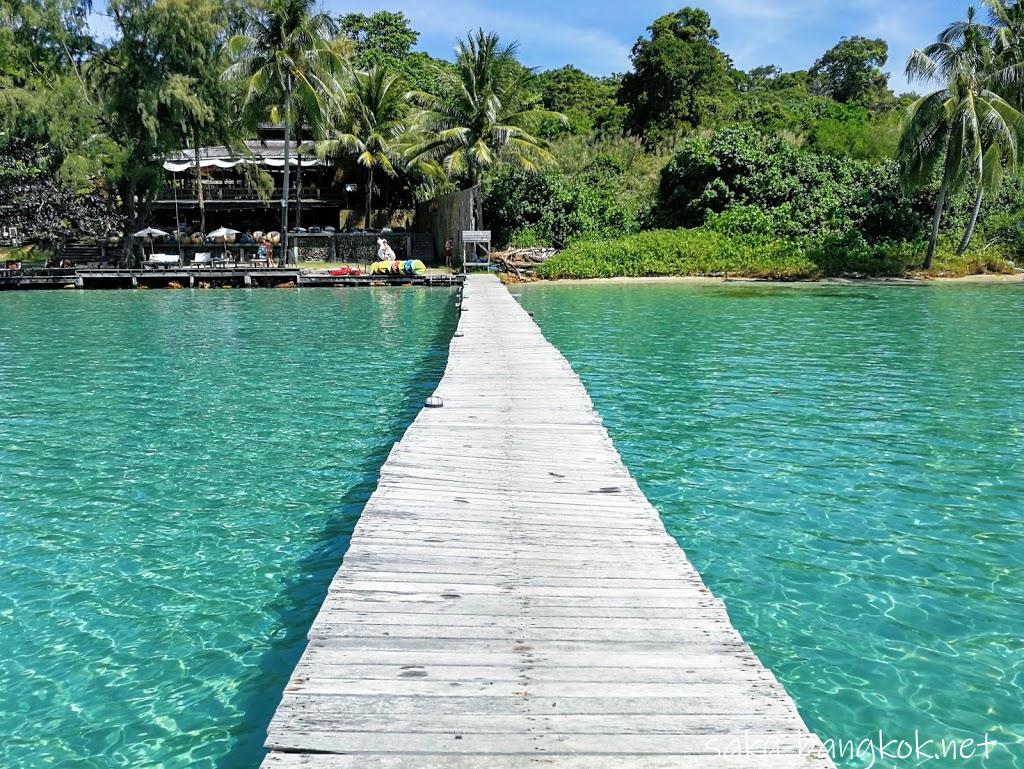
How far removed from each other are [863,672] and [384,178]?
42.1m

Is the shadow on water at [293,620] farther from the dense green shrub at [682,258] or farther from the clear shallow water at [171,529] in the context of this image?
the dense green shrub at [682,258]

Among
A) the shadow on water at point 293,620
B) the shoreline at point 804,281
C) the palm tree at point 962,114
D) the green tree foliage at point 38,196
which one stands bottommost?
the shadow on water at point 293,620

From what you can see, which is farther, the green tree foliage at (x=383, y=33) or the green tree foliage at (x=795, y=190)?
the green tree foliage at (x=383, y=33)

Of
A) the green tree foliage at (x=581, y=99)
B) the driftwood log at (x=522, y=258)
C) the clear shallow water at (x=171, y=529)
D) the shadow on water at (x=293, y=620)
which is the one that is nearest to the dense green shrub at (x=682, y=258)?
the driftwood log at (x=522, y=258)

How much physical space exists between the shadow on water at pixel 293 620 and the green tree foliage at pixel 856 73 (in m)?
62.0

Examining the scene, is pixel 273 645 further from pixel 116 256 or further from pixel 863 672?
pixel 116 256

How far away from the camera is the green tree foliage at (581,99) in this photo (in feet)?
168

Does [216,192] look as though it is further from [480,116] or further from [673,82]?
[673,82]

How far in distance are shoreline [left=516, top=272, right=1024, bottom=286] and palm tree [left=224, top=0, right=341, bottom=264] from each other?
39.4 feet

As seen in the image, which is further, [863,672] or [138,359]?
[138,359]

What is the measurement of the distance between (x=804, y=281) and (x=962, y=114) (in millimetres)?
8050

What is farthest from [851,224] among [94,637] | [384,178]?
[94,637]

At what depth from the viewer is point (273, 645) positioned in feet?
16.0

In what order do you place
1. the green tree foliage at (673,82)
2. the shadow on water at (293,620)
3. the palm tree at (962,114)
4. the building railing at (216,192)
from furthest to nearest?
the green tree foliage at (673,82) → the building railing at (216,192) → the palm tree at (962,114) → the shadow on water at (293,620)
